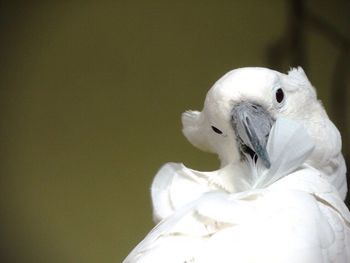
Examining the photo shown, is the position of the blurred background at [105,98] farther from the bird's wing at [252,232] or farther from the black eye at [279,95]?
the bird's wing at [252,232]

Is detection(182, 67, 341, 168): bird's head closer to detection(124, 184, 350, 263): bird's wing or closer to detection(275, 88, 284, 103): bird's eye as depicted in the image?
detection(275, 88, 284, 103): bird's eye

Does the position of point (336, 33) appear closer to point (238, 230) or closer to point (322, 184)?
point (322, 184)

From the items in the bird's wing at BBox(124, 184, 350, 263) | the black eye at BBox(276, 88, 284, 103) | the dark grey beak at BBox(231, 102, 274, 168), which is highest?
the black eye at BBox(276, 88, 284, 103)

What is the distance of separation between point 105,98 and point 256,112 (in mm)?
598

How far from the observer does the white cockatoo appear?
81 cm

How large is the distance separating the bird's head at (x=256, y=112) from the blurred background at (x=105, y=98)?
39 centimetres

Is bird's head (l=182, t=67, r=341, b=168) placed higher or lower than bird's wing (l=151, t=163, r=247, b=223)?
higher

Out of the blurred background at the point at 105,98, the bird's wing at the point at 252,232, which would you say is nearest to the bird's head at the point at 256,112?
the bird's wing at the point at 252,232

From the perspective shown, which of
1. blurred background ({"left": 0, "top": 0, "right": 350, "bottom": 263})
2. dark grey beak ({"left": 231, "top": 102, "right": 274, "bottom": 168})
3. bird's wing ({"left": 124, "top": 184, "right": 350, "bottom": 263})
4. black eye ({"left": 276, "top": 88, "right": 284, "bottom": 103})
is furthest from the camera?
blurred background ({"left": 0, "top": 0, "right": 350, "bottom": 263})

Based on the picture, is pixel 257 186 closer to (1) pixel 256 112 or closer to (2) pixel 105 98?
(1) pixel 256 112

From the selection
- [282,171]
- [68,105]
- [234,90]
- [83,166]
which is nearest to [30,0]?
[68,105]

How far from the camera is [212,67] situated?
5.20ft

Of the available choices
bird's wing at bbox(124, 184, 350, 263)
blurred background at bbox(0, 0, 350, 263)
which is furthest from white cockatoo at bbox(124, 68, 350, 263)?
blurred background at bbox(0, 0, 350, 263)

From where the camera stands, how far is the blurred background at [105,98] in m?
1.50
